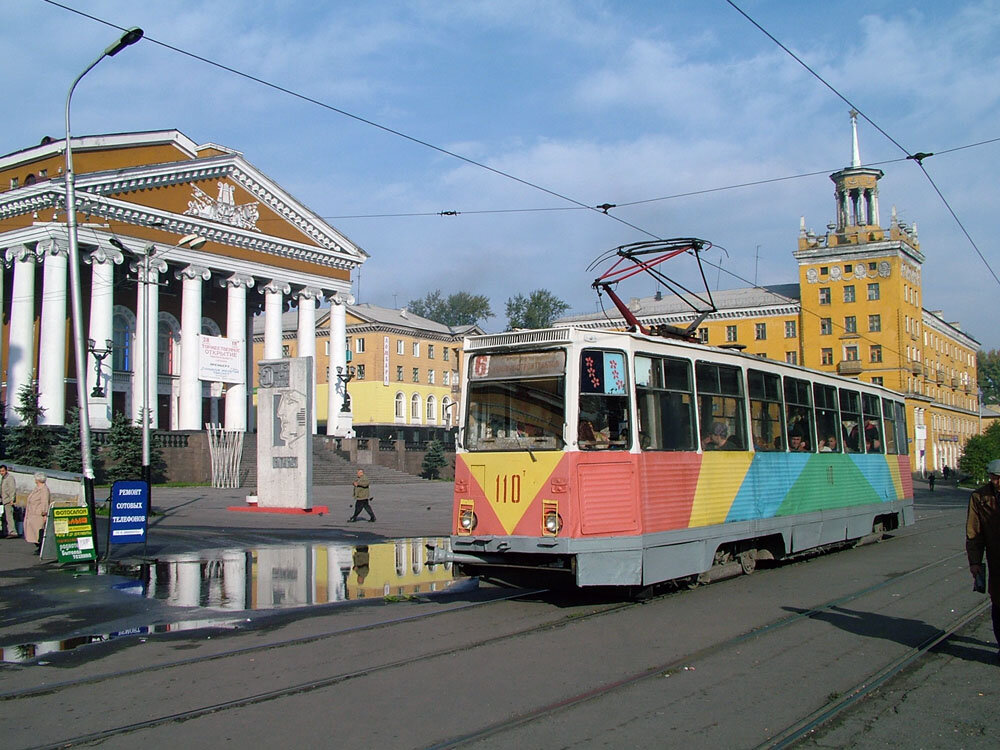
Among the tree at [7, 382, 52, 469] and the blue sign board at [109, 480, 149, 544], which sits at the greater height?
the tree at [7, 382, 52, 469]

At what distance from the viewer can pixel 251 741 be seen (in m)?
6.21

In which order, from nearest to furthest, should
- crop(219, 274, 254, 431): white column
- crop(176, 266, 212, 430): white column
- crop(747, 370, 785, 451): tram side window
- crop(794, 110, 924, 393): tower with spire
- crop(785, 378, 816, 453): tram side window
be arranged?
1. crop(747, 370, 785, 451): tram side window
2. crop(785, 378, 816, 453): tram side window
3. crop(176, 266, 212, 430): white column
4. crop(219, 274, 254, 431): white column
5. crop(794, 110, 924, 393): tower with spire

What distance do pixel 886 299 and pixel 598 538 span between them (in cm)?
7186

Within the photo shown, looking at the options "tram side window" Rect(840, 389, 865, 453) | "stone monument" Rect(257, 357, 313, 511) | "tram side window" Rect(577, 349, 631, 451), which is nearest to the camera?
"tram side window" Rect(577, 349, 631, 451)

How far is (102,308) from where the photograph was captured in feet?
142

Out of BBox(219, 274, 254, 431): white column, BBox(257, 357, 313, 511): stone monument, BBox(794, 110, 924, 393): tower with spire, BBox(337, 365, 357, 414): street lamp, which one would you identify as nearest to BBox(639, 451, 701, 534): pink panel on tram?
BBox(257, 357, 313, 511): stone monument

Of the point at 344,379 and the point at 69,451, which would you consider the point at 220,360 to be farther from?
the point at 344,379

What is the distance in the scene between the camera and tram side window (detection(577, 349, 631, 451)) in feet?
35.9

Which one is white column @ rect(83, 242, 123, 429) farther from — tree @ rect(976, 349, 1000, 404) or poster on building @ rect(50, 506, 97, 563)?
tree @ rect(976, 349, 1000, 404)

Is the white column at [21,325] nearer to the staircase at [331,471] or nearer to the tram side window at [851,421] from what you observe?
the staircase at [331,471]

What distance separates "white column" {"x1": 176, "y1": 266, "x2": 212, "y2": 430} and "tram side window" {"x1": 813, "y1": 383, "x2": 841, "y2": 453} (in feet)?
110

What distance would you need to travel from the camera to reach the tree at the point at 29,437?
3759 centimetres

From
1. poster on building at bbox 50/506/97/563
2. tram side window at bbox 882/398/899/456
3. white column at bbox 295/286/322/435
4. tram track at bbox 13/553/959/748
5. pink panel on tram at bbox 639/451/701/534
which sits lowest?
tram track at bbox 13/553/959/748

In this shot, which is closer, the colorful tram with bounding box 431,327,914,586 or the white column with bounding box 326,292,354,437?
the colorful tram with bounding box 431,327,914,586
